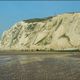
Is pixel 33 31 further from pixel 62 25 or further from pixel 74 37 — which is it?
pixel 74 37

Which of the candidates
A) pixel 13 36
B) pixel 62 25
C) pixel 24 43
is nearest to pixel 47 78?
pixel 62 25

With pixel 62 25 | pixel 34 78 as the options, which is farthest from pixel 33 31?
pixel 34 78

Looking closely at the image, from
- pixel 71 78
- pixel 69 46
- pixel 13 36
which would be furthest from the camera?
pixel 13 36

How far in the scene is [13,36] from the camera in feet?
434

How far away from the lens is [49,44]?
111000 millimetres

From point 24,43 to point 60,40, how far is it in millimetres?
19083

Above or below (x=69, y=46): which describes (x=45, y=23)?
above

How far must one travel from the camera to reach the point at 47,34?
116562 millimetres

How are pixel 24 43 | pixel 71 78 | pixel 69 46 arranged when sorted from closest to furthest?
1. pixel 71 78
2. pixel 69 46
3. pixel 24 43

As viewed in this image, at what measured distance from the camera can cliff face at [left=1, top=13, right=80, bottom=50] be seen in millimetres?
106625

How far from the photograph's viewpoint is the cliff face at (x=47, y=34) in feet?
350

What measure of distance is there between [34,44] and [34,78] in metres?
90.1

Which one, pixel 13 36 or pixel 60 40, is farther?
pixel 13 36

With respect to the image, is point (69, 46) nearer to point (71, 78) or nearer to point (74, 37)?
point (74, 37)
